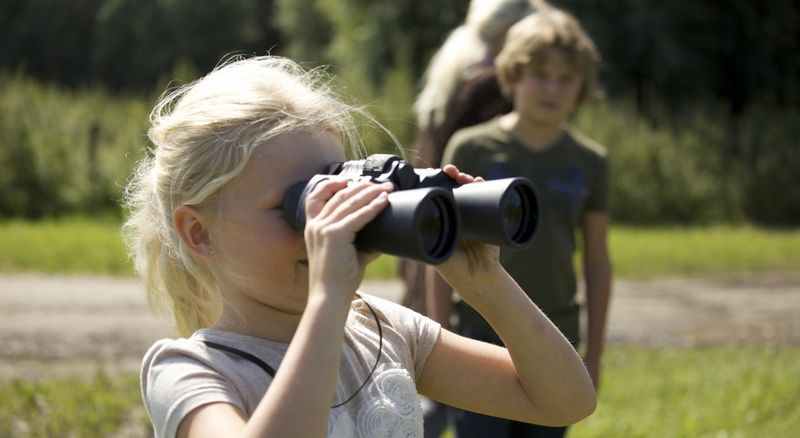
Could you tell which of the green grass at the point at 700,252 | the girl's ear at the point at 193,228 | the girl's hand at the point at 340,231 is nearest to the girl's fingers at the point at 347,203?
the girl's hand at the point at 340,231

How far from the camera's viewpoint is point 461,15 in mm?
26453

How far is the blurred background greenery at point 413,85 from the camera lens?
16797mm

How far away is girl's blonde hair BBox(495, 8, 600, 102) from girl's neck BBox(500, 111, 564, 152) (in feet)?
0.51

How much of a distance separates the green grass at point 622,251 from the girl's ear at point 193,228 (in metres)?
8.88

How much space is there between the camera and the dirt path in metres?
8.59

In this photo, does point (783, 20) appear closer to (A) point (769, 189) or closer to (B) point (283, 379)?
(A) point (769, 189)

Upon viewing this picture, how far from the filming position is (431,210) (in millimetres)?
1737

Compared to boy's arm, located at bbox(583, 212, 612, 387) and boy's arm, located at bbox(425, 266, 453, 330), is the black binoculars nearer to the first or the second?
boy's arm, located at bbox(425, 266, 453, 330)

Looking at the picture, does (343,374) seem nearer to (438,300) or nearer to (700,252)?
(438,300)

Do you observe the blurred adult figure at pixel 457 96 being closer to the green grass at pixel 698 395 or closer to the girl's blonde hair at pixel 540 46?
the girl's blonde hair at pixel 540 46

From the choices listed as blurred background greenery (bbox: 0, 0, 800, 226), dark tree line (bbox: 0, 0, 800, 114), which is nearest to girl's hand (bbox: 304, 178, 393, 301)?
blurred background greenery (bbox: 0, 0, 800, 226)

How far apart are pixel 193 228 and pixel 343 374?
1.25 feet

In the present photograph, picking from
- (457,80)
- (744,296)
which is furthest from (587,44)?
(744,296)

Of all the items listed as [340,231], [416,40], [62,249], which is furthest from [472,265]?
[416,40]
